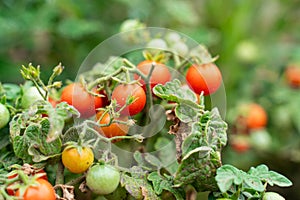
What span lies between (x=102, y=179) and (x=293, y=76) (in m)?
1.11

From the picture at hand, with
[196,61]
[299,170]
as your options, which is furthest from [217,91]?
[299,170]

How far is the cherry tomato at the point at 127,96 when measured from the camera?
2.32 feet

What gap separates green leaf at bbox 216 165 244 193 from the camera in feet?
2.07

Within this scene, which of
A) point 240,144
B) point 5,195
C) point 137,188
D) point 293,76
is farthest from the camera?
point 293,76

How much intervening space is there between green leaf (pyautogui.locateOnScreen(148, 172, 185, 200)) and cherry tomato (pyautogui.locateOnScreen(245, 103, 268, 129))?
0.81m

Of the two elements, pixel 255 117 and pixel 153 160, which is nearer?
pixel 153 160

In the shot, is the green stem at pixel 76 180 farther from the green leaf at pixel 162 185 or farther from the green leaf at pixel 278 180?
the green leaf at pixel 278 180

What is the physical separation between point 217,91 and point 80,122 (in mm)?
267

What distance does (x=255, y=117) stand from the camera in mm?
1496

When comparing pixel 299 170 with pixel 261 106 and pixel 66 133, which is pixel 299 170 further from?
pixel 66 133

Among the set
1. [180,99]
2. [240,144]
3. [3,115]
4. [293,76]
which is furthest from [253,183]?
[293,76]

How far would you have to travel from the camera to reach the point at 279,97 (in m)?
1.56

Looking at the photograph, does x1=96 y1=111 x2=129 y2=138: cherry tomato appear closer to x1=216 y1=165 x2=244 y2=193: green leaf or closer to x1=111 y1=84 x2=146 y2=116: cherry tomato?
x1=111 y1=84 x2=146 y2=116: cherry tomato

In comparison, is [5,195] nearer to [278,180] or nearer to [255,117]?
[278,180]
